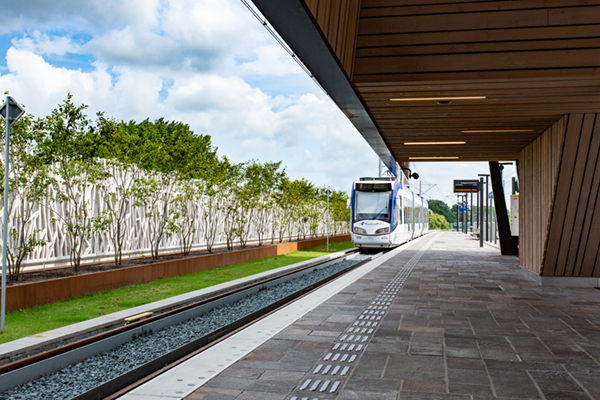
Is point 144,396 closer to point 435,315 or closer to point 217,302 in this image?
point 435,315

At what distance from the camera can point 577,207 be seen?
385 inches

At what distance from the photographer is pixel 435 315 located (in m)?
7.18

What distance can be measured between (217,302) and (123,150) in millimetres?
5685

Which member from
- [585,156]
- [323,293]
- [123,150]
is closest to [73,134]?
[123,150]

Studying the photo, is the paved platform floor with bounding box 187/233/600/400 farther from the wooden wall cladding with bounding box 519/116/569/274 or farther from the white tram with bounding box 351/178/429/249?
the white tram with bounding box 351/178/429/249

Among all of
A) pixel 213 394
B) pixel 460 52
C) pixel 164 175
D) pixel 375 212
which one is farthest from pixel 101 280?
pixel 375 212

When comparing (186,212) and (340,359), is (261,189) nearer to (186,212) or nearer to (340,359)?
(186,212)

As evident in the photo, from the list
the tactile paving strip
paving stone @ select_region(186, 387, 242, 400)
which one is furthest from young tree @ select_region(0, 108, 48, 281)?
paving stone @ select_region(186, 387, 242, 400)

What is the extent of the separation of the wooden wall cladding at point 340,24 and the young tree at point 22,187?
5992 mm

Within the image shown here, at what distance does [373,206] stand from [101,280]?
14.8 meters

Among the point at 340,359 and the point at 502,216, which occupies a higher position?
the point at 502,216

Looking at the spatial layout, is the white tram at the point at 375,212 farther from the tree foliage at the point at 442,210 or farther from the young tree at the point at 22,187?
the tree foliage at the point at 442,210

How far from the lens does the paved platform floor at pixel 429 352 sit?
395 centimetres

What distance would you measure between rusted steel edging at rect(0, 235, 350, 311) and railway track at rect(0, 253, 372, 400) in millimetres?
2400
